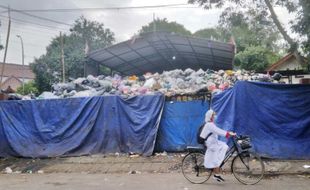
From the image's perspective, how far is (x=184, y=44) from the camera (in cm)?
2316

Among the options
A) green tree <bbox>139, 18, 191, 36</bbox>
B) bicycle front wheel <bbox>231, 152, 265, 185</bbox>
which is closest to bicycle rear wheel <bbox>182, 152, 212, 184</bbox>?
bicycle front wheel <bbox>231, 152, 265, 185</bbox>

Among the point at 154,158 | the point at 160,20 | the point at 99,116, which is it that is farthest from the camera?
the point at 160,20

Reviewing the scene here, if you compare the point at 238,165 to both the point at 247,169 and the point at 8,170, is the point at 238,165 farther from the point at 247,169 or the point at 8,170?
the point at 8,170

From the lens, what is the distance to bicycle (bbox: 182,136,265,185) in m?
9.95

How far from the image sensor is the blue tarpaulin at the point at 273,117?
1254 cm

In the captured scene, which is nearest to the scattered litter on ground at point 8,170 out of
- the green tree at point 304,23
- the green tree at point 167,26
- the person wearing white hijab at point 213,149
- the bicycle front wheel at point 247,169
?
the person wearing white hijab at point 213,149

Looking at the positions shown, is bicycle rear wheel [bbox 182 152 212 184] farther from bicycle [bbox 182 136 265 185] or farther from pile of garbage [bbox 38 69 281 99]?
pile of garbage [bbox 38 69 281 99]

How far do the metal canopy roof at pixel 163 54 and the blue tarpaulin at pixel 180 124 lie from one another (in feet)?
22.5

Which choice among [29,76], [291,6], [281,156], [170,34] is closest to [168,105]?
[281,156]

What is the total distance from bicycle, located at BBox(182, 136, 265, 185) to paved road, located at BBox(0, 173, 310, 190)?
0.18 m

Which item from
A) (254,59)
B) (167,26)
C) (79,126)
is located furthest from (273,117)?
(167,26)

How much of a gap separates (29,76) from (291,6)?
70.0m

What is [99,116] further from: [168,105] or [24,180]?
[24,180]

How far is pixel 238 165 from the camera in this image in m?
9.94
